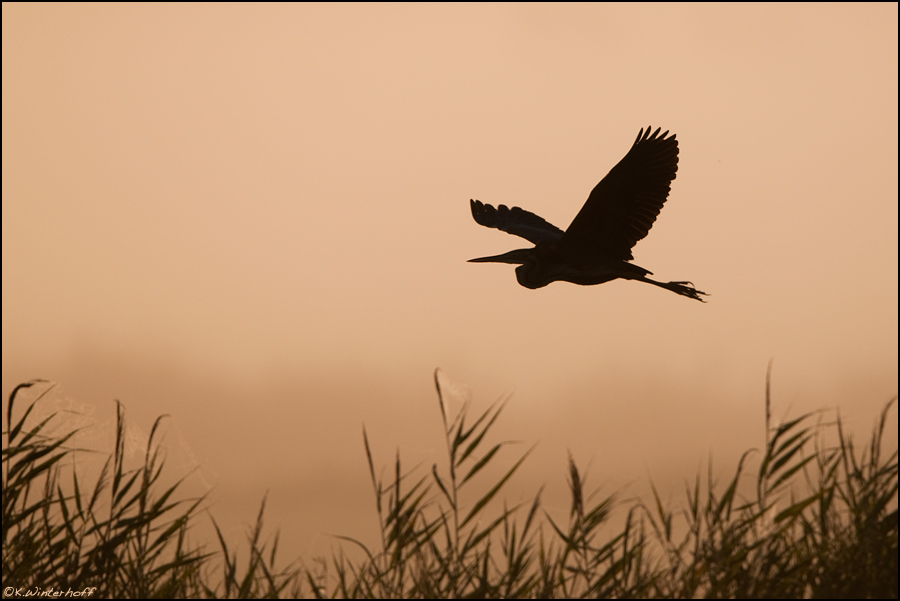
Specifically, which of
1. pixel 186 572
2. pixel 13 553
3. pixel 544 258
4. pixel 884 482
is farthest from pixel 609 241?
pixel 13 553

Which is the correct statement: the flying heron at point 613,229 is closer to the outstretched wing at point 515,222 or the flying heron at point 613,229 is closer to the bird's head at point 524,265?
the bird's head at point 524,265

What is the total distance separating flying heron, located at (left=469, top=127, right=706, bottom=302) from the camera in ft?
17.0

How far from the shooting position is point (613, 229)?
5438 millimetres

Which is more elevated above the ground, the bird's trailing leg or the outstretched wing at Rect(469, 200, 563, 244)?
the outstretched wing at Rect(469, 200, 563, 244)

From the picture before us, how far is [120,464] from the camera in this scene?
538cm

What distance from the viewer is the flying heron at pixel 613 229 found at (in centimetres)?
520

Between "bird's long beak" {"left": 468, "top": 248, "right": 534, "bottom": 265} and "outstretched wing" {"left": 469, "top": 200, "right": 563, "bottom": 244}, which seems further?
"outstretched wing" {"left": 469, "top": 200, "right": 563, "bottom": 244}

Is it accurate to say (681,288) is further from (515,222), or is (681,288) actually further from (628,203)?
(515,222)

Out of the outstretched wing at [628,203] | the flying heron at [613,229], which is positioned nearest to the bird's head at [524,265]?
the flying heron at [613,229]

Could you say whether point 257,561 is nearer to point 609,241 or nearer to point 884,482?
point 609,241

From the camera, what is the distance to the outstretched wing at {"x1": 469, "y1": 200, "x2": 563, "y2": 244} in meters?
6.91

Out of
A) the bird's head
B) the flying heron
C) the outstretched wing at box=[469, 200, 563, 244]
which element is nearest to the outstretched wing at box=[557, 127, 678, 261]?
the flying heron

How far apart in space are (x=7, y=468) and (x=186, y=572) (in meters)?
1.41

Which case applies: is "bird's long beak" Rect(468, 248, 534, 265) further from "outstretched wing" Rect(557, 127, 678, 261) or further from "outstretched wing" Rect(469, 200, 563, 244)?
"outstretched wing" Rect(469, 200, 563, 244)
